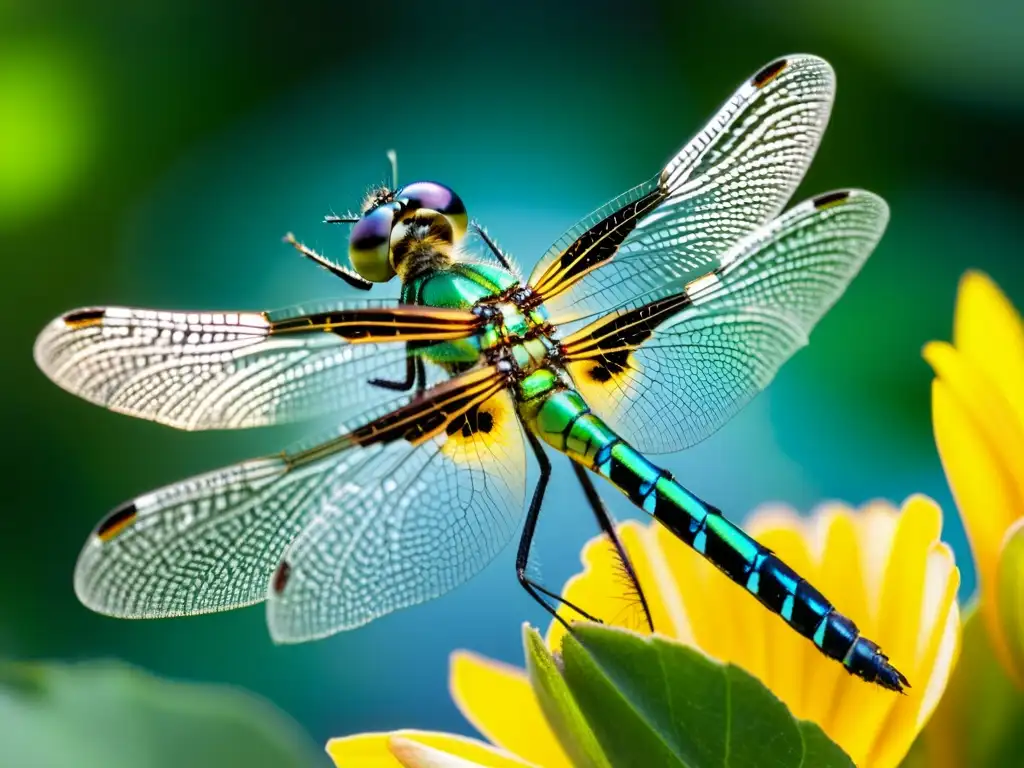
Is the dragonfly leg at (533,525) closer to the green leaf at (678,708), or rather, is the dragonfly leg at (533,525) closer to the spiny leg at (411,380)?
the spiny leg at (411,380)

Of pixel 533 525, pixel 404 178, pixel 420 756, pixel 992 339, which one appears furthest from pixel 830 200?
pixel 404 178

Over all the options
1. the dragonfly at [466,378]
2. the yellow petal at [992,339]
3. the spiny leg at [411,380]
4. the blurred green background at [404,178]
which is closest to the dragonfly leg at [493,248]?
the dragonfly at [466,378]

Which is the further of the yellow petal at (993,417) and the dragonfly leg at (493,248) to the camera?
the dragonfly leg at (493,248)

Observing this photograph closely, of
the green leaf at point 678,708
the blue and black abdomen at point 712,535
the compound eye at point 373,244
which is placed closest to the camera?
the green leaf at point 678,708

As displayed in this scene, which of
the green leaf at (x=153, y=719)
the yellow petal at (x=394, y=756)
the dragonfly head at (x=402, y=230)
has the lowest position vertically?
the green leaf at (x=153, y=719)

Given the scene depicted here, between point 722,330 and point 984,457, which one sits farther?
point 722,330

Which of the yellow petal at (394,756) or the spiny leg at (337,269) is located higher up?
the spiny leg at (337,269)

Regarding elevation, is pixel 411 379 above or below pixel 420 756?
above

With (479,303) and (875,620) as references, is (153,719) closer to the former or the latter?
(479,303)
